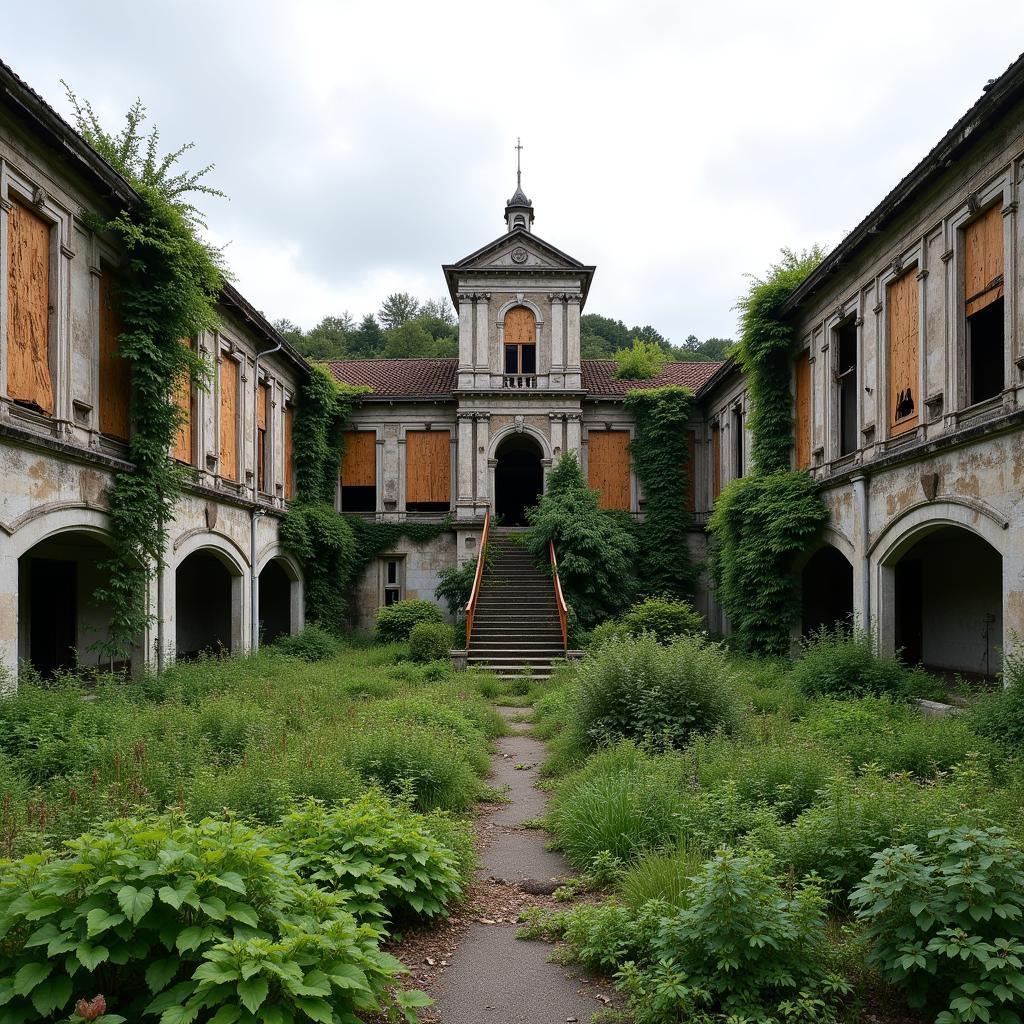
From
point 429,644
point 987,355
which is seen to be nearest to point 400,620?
point 429,644

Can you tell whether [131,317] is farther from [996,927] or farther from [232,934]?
[996,927]

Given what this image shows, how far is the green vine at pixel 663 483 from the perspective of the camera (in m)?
24.8

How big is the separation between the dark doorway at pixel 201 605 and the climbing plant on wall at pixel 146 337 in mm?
7612

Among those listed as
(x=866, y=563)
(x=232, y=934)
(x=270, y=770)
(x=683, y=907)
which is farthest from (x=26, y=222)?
(x=866, y=563)

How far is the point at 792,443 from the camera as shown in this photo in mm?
18328

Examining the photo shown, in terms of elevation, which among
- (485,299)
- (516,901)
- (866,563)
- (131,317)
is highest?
(485,299)

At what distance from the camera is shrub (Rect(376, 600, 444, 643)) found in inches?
842

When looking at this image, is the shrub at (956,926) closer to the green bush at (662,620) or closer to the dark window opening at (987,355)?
the dark window opening at (987,355)

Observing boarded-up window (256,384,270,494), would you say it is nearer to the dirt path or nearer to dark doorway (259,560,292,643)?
dark doorway (259,560,292,643)

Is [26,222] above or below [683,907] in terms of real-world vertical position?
above

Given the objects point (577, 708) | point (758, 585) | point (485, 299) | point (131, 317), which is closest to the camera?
point (577, 708)

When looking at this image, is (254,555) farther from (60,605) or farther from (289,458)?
(289,458)

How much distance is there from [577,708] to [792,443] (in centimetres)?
1071

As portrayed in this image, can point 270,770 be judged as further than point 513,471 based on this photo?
No
